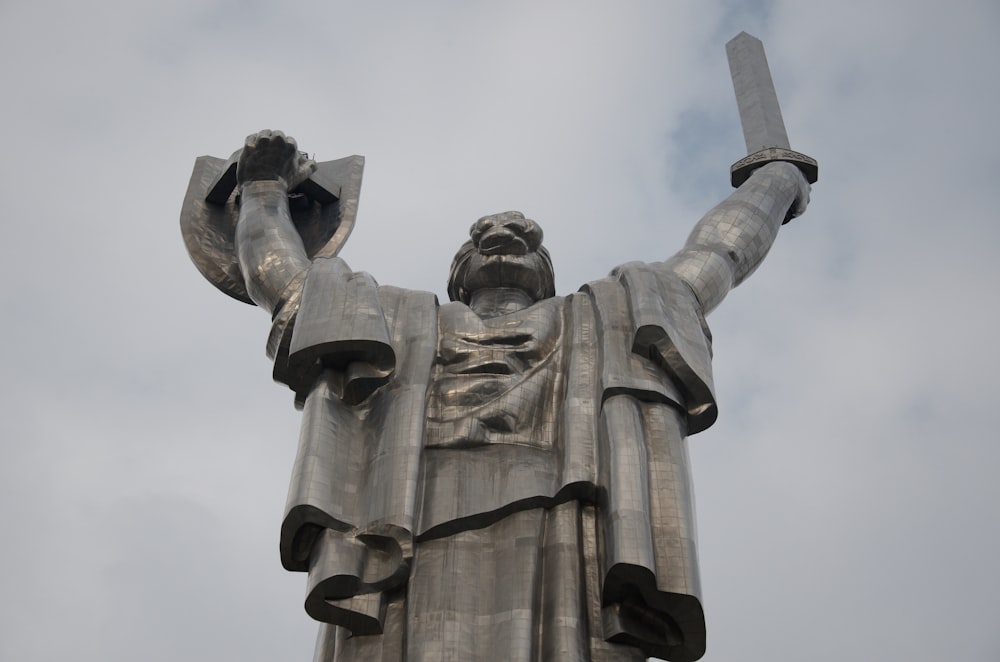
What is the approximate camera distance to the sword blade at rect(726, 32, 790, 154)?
1401 centimetres

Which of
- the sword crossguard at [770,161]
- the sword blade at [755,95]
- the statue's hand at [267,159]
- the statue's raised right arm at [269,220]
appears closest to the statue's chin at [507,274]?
the statue's raised right arm at [269,220]

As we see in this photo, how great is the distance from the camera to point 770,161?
1355cm

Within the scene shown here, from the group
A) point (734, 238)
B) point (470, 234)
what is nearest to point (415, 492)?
point (470, 234)

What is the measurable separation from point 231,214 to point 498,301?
9.65 ft

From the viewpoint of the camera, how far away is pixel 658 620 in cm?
873

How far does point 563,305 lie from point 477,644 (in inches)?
129

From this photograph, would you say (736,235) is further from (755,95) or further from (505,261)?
(755,95)

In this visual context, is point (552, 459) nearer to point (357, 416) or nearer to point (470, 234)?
point (357, 416)

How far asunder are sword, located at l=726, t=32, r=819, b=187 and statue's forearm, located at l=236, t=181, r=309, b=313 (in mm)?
4497

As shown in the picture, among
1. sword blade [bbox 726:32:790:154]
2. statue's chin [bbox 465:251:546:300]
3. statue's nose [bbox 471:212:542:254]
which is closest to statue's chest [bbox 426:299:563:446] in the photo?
statue's chin [bbox 465:251:546:300]

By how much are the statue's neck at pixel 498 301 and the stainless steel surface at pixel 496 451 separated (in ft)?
0.08

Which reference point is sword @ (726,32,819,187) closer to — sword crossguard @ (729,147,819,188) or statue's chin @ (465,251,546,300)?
sword crossguard @ (729,147,819,188)

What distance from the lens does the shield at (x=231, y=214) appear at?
12.4 metres

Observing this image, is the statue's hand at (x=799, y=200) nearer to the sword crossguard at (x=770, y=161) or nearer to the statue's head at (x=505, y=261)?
the sword crossguard at (x=770, y=161)
